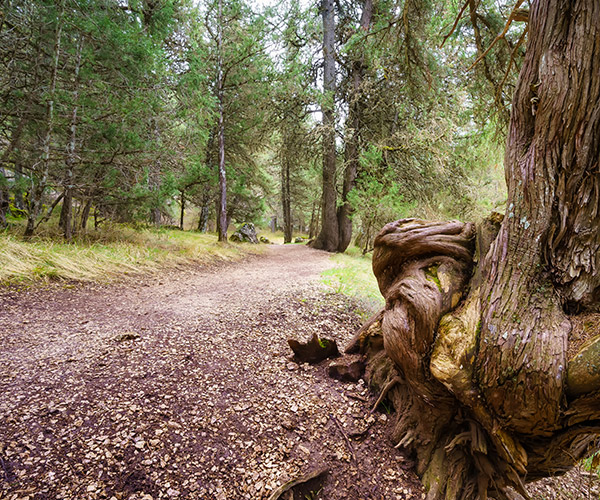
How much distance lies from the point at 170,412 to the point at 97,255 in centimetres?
469

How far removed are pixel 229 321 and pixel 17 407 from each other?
2.03 metres

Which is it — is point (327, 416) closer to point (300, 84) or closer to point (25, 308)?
point (25, 308)

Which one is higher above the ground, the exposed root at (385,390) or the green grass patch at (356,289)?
the green grass patch at (356,289)

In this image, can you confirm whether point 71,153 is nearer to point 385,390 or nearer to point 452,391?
point 385,390

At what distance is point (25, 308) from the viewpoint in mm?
3369

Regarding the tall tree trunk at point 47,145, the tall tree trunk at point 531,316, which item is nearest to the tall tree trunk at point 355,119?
the tall tree trunk at point 47,145

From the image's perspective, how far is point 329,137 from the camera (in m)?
10.5

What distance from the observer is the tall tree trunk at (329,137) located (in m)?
10.4

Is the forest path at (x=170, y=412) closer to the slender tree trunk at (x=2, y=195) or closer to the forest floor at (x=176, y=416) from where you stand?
the forest floor at (x=176, y=416)

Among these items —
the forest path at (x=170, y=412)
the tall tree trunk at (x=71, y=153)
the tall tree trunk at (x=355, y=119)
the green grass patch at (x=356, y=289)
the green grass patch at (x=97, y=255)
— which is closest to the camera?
the forest path at (x=170, y=412)

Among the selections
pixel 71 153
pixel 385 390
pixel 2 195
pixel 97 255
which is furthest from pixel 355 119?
pixel 2 195

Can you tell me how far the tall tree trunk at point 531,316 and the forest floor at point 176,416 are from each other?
518mm

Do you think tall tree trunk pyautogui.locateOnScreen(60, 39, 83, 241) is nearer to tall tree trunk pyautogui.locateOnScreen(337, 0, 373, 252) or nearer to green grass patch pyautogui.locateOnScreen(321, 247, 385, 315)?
green grass patch pyautogui.locateOnScreen(321, 247, 385, 315)

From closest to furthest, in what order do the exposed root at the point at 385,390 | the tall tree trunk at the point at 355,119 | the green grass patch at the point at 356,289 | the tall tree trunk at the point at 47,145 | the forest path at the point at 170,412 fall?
the forest path at the point at 170,412
the exposed root at the point at 385,390
the green grass patch at the point at 356,289
the tall tree trunk at the point at 47,145
the tall tree trunk at the point at 355,119
